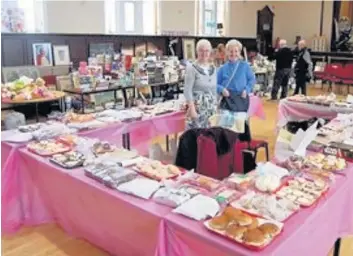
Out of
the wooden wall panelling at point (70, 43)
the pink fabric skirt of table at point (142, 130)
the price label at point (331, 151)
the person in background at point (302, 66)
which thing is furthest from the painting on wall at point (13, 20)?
the person in background at point (302, 66)

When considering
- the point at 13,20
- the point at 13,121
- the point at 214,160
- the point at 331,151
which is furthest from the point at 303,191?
the point at 13,20

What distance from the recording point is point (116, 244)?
6.57 feet

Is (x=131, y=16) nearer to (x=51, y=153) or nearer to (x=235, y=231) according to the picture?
(x=51, y=153)

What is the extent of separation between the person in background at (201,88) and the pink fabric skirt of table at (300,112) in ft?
4.99

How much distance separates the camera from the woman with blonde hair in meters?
3.72

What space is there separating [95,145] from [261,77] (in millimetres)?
7484

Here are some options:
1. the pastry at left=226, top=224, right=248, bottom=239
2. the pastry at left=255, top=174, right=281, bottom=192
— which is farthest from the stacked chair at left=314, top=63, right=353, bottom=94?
the pastry at left=226, top=224, right=248, bottom=239

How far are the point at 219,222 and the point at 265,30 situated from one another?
1191cm

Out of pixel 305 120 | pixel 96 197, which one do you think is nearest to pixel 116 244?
pixel 96 197

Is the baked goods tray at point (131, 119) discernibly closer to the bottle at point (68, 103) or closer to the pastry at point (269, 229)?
the pastry at point (269, 229)

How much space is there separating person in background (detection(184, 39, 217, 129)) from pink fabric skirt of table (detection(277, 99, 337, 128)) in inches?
59.9

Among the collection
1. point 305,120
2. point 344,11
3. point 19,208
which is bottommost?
point 19,208

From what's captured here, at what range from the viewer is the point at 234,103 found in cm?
377

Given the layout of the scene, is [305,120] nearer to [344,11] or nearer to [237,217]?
[237,217]
